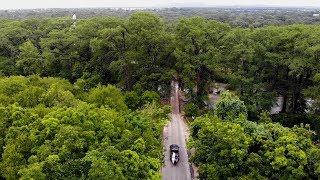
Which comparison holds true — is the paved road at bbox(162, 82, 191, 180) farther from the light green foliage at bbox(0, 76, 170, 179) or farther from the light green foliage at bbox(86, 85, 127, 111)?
the light green foliage at bbox(86, 85, 127, 111)

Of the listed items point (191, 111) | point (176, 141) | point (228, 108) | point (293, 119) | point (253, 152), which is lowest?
point (176, 141)

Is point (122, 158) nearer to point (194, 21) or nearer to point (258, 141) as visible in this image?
point (258, 141)

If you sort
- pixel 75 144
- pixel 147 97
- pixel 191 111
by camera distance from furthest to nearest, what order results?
pixel 191 111 → pixel 147 97 → pixel 75 144

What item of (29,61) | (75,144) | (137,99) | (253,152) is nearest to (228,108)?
(253,152)

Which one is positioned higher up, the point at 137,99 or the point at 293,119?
the point at 137,99

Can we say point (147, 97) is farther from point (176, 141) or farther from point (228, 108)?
point (228, 108)

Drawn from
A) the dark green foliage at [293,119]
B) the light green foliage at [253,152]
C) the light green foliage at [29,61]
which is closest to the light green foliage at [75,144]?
the light green foliage at [253,152]
